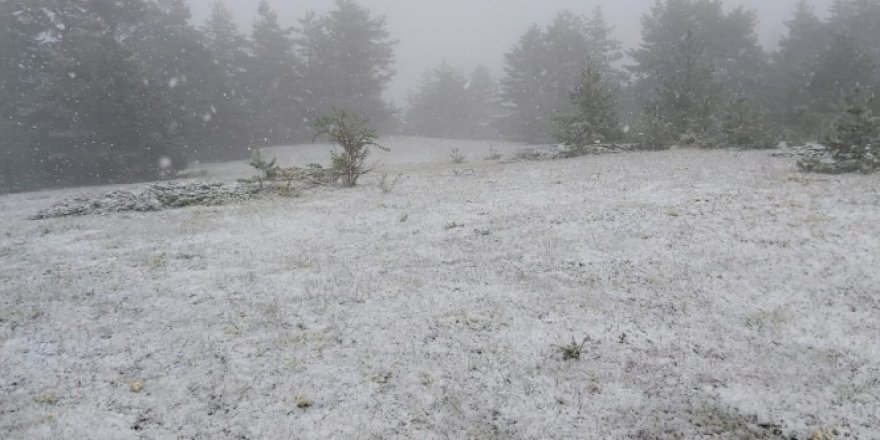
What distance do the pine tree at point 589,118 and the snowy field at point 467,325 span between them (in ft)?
31.4

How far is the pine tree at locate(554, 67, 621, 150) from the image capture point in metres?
18.2

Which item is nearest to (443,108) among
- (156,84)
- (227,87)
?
(227,87)

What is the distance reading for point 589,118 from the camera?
18531 mm

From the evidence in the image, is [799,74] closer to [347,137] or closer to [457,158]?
[457,158]

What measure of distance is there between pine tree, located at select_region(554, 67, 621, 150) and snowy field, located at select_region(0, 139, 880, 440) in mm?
9563

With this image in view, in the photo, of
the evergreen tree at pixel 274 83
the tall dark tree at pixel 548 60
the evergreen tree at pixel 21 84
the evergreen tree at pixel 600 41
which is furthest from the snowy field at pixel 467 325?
the evergreen tree at pixel 600 41

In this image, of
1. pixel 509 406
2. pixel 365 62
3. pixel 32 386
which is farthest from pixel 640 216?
pixel 365 62

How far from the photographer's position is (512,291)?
223 inches

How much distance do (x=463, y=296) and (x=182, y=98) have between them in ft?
101

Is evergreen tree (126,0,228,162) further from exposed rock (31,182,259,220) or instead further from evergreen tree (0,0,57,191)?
exposed rock (31,182,259,220)

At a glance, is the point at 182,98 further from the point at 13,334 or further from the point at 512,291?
the point at 512,291

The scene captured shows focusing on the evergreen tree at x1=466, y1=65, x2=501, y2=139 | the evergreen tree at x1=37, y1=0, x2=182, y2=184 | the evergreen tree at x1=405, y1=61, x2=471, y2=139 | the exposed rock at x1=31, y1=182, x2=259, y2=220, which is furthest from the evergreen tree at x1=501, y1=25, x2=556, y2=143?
the exposed rock at x1=31, y1=182, x2=259, y2=220

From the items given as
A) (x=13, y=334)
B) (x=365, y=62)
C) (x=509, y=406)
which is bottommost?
(x=509, y=406)

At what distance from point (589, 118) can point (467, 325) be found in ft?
50.8
